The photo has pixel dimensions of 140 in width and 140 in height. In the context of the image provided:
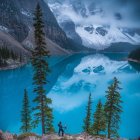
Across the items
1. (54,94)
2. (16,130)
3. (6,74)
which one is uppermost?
(6,74)

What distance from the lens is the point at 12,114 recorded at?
88375 millimetres

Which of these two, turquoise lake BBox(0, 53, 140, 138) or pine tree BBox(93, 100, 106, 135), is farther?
turquoise lake BBox(0, 53, 140, 138)

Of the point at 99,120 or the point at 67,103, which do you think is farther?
the point at 67,103

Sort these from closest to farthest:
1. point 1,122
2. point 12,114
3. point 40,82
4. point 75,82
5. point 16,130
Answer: point 40,82 → point 16,130 → point 1,122 → point 12,114 → point 75,82

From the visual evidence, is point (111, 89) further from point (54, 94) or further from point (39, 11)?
point (54, 94)

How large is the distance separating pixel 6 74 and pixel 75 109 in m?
89.9

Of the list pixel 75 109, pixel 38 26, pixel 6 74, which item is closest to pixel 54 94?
pixel 75 109

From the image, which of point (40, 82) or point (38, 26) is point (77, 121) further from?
point (38, 26)

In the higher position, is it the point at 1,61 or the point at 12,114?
the point at 1,61

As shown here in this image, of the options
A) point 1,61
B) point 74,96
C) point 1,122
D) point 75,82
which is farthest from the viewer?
point 1,61

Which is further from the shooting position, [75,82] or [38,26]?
A: [75,82]

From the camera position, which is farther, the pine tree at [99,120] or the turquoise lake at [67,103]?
the turquoise lake at [67,103]

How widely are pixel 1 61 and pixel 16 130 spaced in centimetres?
12751

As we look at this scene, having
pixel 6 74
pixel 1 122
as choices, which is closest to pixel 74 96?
pixel 1 122
